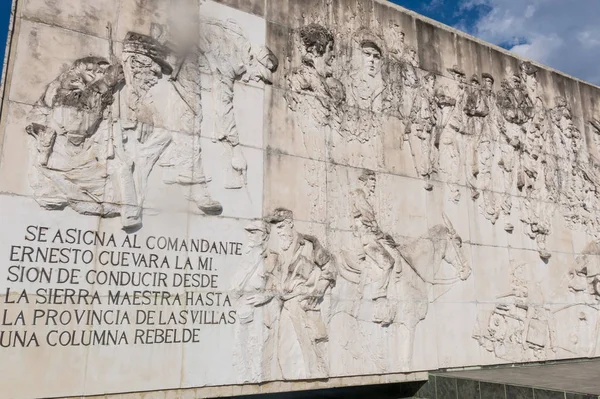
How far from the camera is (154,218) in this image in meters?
6.54

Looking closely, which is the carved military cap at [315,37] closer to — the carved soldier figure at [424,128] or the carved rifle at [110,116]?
the carved soldier figure at [424,128]

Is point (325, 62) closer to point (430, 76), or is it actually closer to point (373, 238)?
point (430, 76)

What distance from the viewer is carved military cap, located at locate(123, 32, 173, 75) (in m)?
6.73

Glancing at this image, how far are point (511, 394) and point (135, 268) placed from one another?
209 inches

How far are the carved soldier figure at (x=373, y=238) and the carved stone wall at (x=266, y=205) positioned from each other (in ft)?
0.13

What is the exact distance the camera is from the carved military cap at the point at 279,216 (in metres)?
7.34

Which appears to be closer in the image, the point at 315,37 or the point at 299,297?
the point at 299,297

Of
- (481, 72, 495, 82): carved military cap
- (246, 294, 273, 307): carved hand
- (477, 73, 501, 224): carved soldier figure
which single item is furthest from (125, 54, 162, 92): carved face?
(481, 72, 495, 82): carved military cap

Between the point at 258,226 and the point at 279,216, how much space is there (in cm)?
37

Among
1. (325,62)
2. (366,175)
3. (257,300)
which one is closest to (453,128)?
(366,175)

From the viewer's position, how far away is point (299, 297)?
23.9ft

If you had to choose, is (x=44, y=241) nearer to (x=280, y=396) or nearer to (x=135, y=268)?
(x=135, y=268)

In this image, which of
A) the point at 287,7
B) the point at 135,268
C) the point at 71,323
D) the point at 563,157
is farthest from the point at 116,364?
the point at 563,157

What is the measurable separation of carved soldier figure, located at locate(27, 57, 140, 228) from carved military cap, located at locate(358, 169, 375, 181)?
3.69m
